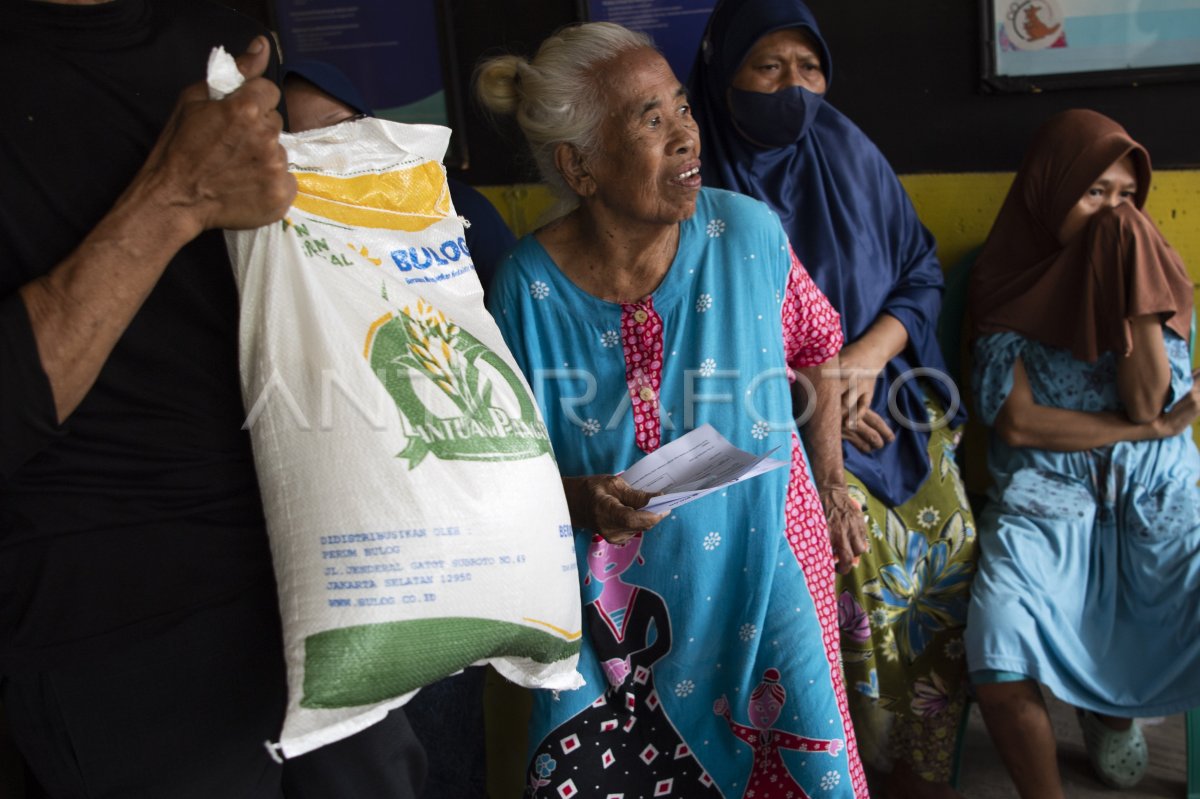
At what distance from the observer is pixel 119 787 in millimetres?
1193

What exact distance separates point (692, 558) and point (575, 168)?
73 centimetres

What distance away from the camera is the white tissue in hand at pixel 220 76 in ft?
3.50

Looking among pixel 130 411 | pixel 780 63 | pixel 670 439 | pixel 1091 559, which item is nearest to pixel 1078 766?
pixel 1091 559

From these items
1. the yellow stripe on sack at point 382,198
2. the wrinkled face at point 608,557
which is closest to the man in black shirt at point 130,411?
the yellow stripe on sack at point 382,198

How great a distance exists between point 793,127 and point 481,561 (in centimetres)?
162

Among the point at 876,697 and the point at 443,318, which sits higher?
the point at 443,318

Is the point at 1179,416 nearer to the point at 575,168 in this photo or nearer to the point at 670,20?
the point at 575,168

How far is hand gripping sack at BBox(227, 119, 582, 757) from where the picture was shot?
112 centimetres

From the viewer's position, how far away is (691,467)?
1581mm

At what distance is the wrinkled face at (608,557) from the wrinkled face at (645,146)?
56 centimetres

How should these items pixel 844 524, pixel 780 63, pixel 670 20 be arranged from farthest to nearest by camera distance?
pixel 670 20
pixel 780 63
pixel 844 524

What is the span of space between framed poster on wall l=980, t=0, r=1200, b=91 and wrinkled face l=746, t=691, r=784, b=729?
180 centimetres

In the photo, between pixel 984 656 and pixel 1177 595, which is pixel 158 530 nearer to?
pixel 984 656

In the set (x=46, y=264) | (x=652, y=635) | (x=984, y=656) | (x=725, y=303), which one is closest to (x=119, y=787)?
(x=46, y=264)
